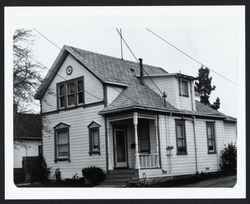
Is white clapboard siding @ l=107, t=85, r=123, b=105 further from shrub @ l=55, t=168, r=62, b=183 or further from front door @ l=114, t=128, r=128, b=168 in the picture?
shrub @ l=55, t=168, r=62, b=183

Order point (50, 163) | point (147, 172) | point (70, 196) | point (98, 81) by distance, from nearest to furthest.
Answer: point (70, 196) < point (147, 172) < point (98, 81) < point (50, 163)

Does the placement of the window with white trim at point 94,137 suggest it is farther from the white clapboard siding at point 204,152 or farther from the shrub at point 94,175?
the white clapboard siding at point 204,152

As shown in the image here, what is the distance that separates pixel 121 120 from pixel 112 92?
5.06 ft

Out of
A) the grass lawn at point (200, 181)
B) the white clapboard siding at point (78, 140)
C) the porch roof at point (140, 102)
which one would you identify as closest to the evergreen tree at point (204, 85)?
the porch roof at point (140, 102)

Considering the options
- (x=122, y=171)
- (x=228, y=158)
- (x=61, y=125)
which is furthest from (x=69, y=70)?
(x=228, y=158)

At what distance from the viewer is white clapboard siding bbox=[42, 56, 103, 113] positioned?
24.0 m

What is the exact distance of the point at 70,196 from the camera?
12078 mm

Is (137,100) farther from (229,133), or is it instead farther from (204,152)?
(229,133)

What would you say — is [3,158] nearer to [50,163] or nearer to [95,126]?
[95,126]

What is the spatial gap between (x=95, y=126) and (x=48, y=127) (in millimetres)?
4071

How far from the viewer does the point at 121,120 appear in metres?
23.6

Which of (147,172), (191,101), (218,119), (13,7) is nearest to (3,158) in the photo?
(13,7)

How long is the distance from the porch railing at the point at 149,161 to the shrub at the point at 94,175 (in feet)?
6.85

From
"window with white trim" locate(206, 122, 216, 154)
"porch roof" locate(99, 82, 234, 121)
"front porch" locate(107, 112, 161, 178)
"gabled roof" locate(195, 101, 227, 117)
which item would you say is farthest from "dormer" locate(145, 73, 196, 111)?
"front porch" locate(107, 112, 161, 178)
